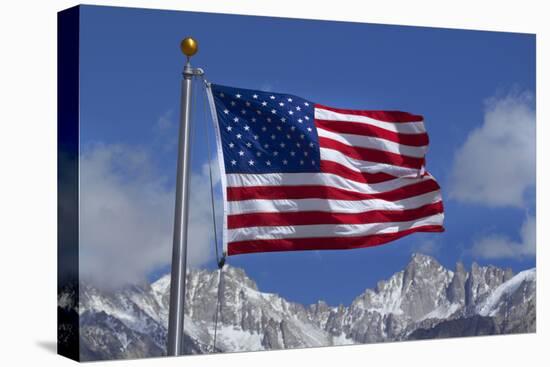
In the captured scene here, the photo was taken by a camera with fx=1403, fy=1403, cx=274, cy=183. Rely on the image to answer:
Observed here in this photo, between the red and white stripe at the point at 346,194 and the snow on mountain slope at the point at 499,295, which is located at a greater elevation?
the red and white stripe at the point at 346,194

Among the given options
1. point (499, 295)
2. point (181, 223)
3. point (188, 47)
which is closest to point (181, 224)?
point (181, 223)

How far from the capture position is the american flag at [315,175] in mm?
14617

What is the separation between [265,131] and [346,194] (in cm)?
129

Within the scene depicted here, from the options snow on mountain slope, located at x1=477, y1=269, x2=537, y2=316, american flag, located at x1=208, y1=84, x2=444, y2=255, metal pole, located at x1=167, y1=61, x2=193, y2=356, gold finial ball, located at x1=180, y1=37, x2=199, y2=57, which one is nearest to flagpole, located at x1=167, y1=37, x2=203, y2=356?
metal pole, located at x1=167, y1=61, x2=193, y2=356

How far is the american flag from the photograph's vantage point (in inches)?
575

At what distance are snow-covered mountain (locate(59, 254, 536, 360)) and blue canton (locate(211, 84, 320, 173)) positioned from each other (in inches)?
49.6

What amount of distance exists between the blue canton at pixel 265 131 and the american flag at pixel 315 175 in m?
0.01

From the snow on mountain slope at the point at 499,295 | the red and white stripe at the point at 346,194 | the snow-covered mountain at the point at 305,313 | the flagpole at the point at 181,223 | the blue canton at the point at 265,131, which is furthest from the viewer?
the snow on mountain slope at the point at 499,295

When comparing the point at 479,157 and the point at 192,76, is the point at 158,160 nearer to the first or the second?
the point at 192,76

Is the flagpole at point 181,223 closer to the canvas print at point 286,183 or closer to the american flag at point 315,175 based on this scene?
the canvas print at point 286,183

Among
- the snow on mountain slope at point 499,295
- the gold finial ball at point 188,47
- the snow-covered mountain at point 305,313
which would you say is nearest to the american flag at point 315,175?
the gold finial ball at point 188,47

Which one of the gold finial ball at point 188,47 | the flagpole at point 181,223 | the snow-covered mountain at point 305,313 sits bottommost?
the snow-covered mountain at point 305,313

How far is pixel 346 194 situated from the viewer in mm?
15484

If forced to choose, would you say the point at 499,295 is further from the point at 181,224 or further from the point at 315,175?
the point at 181,224
